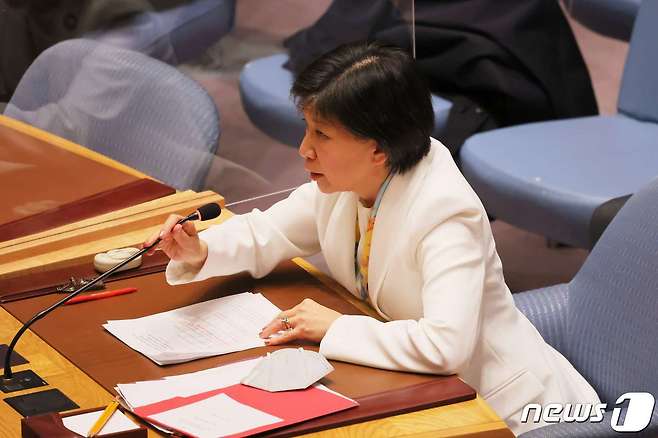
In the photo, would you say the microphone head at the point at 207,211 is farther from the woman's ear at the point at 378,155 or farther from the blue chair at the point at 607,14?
the blue chair at the point at 607,14

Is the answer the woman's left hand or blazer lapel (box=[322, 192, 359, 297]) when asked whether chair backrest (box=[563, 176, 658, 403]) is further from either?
the woman's left hand

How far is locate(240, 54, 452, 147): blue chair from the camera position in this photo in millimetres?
3254

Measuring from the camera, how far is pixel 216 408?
74.9 inches

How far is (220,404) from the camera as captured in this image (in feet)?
6.28

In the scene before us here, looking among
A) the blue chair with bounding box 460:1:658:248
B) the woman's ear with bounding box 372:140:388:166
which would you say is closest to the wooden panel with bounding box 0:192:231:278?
the woman's ear with bounding box 372:140:388:166

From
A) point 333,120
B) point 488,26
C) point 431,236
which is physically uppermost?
point 333,120

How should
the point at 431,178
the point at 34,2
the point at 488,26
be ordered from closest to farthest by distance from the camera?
1. the point at 431,178
2. the point at 34,2
3. the point at 488,26

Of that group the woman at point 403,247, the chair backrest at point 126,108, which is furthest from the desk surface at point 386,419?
the chair backrest at point 126,108

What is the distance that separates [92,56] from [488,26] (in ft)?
5.21

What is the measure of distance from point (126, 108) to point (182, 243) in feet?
3.29

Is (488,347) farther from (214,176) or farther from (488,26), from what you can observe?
(488,26)

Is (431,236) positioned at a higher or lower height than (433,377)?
higher

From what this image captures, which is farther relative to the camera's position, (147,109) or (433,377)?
(147,109)

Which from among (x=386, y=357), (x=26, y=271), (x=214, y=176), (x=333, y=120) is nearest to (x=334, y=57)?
(x=333, y=120)
